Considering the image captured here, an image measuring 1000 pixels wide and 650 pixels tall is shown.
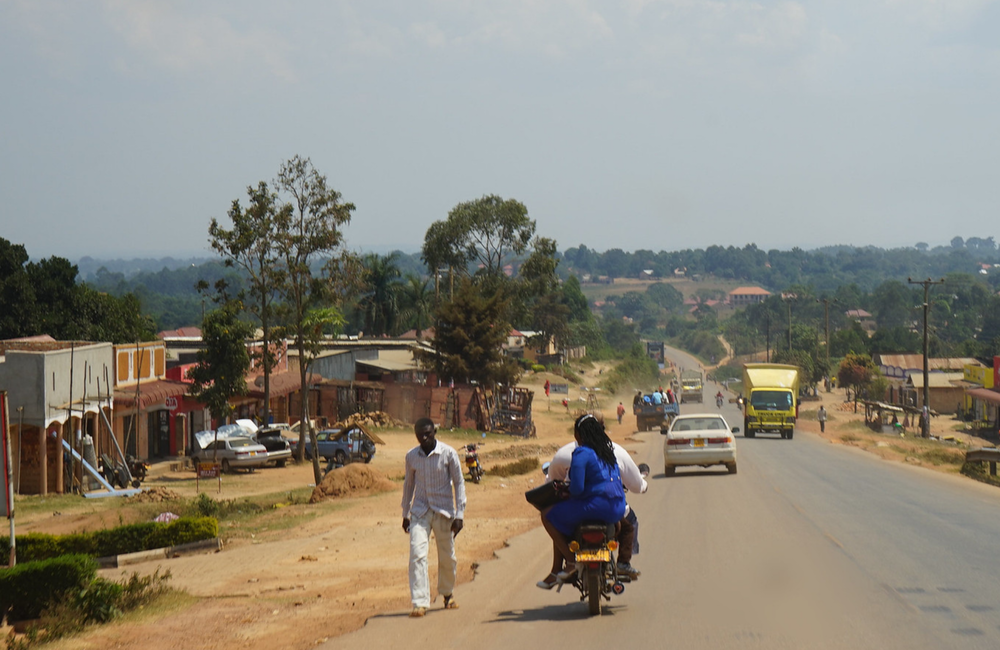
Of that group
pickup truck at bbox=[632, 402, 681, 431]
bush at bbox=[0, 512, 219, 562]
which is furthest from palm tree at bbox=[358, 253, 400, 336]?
bush at bbox=[0, 512, 219, 562]

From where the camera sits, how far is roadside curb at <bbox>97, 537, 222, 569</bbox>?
1355cm

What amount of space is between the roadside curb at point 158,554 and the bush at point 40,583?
11.3 feet

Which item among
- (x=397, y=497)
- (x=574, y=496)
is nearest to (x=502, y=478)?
(x=397, y=497)

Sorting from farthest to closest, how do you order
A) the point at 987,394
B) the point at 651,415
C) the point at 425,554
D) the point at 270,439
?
the point at 987,394, the point at 651,415, the point at 270,439, the point at 425,554

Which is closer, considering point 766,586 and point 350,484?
point 766,586

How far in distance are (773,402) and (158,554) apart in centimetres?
3672

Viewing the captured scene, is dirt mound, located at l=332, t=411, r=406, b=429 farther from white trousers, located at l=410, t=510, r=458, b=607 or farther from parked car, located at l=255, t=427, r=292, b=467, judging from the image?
white trousers, located at l=410, t=510, r=458, b=607

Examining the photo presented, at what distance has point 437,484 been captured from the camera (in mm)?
8961

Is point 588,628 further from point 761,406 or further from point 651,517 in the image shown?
point 761,406

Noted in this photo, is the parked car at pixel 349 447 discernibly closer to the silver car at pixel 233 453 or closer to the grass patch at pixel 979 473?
the silver car at pixel 233 453

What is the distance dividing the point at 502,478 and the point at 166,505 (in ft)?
29.3

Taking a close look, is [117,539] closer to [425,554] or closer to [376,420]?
[425,554]

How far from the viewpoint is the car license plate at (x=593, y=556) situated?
8.27m

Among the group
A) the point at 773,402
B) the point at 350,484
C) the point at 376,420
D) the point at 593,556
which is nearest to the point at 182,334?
the point at 376,420
